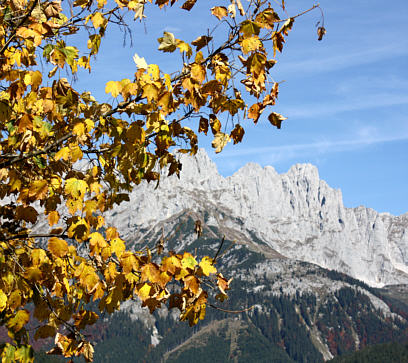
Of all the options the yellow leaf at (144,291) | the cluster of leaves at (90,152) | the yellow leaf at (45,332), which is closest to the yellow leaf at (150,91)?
the cluster of leaves at (90,152)

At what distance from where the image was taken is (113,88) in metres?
6.52

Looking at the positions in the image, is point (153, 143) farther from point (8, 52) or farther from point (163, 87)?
point (8, 52)

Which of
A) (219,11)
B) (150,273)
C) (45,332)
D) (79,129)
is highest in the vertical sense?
(219,11)

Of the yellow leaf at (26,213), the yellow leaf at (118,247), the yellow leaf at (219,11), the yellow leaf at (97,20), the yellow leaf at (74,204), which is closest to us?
the yellow leaf at (74,204)

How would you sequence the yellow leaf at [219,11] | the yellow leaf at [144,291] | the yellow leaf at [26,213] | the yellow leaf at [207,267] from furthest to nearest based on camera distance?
1. the yellow leaf at [26,213]
2. the yellow leaf at [219,11]
3. the yellow leaf at [144,291]
4. the yellow leaf at [207,267]

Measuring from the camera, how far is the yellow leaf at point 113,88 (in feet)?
21.2

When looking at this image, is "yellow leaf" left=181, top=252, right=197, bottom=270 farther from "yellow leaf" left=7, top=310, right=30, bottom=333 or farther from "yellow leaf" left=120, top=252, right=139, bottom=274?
"yellow leaf" left=7, top=310, right=30, bottom=333

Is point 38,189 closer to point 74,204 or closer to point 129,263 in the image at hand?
point 74,204

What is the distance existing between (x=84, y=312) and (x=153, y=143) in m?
2.90

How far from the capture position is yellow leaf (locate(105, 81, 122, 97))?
6.47m

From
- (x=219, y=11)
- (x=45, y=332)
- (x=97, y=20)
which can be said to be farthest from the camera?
(x=97, y=20)

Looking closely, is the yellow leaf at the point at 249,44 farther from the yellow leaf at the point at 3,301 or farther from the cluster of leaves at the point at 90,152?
the yellow leaf at the point at 3,301

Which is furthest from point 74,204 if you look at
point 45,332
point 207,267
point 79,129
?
point 45,332

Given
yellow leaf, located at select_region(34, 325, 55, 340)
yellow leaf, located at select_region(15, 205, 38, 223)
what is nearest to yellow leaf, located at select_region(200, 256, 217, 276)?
yellow leaf, located at select_region(15, 205, 38, 223)
